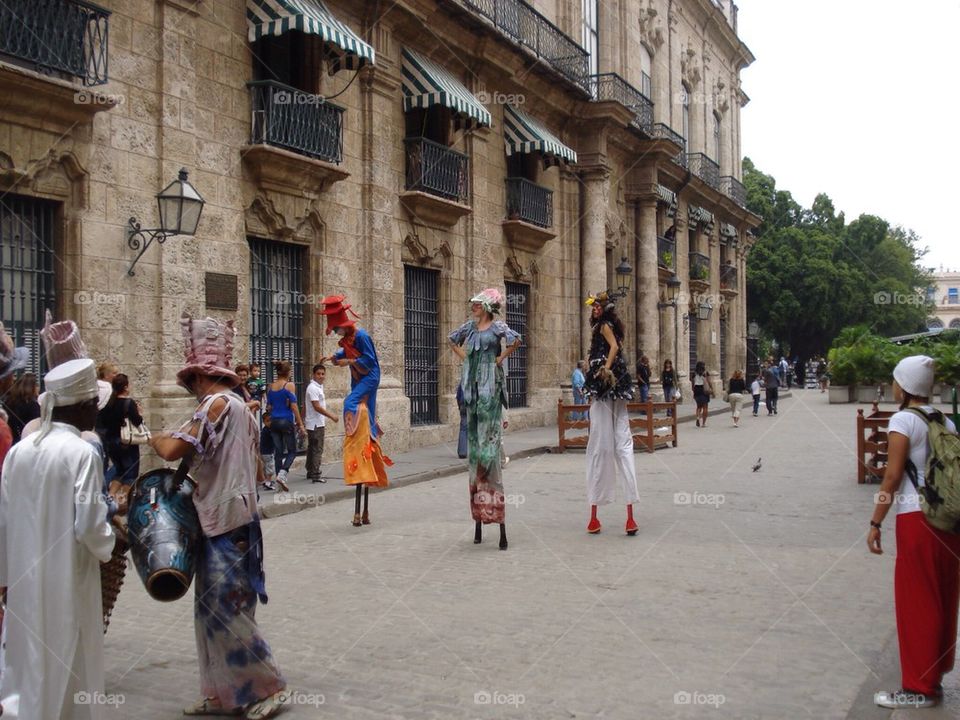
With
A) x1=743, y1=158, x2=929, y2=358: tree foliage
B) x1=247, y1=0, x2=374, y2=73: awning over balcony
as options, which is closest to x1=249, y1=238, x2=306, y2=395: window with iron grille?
x1=247, y1=0, x2=374, y2=73: awning over balcony

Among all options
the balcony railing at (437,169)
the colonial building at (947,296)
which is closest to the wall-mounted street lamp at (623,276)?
the balcony railing at (437,169)

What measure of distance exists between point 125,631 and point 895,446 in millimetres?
4325

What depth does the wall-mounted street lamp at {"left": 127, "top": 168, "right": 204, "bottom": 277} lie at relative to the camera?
10.9 meters

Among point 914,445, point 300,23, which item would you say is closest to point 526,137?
point 300,23

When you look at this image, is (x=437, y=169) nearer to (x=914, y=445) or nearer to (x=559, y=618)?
(x=559, y=618)

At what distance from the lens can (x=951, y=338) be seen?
1144cm

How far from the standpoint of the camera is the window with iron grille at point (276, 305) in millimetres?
13406

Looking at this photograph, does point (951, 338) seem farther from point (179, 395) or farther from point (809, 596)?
point (179, 395)

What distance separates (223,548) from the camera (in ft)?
13.7

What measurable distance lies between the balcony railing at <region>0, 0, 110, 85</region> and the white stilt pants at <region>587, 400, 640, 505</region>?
254 inches

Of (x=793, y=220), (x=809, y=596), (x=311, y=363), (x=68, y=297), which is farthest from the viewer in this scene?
(x=793, y=220)

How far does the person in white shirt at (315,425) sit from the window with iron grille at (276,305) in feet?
4.95

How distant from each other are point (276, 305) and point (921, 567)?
1088cm

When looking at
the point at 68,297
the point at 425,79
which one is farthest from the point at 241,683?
the point at 425,79
